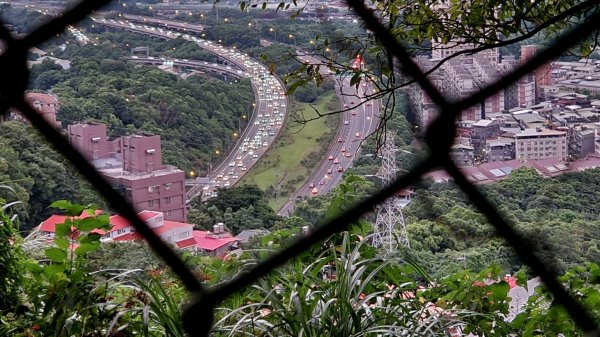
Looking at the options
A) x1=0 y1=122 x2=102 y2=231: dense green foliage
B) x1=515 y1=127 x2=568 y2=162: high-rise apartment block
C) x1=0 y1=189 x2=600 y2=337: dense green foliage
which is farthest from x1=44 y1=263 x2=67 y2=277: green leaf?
x1=515 y1=127 x2=568 y2=162: high-rise apartment block

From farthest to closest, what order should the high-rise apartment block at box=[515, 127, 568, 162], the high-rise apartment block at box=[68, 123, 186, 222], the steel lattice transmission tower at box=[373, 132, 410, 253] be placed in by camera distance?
the steel lattice transmission tower at box=[373, 132, 410, 253], the high-rise apartment block at box=[515, 127, 568, 162], the high-rise apartment block at box=[68, 123, 186, 222]

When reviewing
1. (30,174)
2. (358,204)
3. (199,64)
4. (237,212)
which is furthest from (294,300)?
(30,174)

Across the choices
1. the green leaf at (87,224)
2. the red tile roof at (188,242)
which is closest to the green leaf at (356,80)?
the green leaf at (87,224)

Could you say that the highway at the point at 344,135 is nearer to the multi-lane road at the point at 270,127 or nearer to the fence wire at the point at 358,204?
the multi-lane road at the point at 270,127

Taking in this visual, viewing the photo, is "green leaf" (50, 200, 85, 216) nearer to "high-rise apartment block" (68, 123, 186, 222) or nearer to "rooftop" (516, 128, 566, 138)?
"high-rise apartment block" (68, 123, 186, 222)

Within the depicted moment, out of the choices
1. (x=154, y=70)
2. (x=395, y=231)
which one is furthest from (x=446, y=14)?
(x=154, y=70)

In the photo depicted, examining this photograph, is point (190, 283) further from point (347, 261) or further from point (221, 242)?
point (221, 242)
